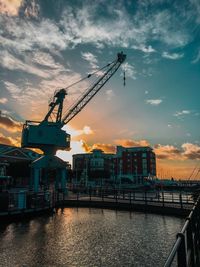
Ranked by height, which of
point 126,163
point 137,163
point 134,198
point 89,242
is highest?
point 126,163

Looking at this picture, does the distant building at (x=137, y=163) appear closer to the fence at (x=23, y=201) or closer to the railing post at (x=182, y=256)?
the fence at (x=23, y=201)

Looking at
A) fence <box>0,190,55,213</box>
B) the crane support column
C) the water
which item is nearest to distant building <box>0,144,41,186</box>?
the crane support column

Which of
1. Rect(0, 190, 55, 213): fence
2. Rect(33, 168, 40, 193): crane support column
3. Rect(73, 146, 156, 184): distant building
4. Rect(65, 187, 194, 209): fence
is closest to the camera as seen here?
Rect(0, 190, 55, 213): fence

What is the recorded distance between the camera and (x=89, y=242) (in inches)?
577

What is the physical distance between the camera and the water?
453 inches

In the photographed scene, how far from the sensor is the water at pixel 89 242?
37.8ft

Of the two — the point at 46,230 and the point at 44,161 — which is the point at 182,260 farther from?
the point at 44,161

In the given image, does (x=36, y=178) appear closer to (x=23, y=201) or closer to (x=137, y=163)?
(x=23, y=201)

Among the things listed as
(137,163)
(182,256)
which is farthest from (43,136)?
(137,163)

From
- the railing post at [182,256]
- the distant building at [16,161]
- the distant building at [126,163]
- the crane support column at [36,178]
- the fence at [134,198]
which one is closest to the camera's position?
the railing post at [182,256]

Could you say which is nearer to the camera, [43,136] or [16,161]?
[43,136]

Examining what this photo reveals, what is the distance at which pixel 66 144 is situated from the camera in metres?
47.2

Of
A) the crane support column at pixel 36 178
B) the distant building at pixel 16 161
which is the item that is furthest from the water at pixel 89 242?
the distant building at pixel 16 161

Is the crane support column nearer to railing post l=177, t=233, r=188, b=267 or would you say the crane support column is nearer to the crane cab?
the crane cab
